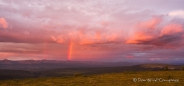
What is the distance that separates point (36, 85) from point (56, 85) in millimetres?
2134

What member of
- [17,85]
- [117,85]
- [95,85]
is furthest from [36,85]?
[117,85]

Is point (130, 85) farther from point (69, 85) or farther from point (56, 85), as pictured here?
point (56, 85)

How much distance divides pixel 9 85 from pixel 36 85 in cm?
289

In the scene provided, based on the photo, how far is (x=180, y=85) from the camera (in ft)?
55.7

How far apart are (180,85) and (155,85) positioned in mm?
2290

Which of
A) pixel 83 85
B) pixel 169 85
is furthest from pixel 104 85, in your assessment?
pixel 169 85

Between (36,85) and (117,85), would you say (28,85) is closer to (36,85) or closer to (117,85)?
(36,85)

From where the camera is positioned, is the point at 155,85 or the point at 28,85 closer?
the point at 155,85

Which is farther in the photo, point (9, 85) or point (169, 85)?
point (9, 85)

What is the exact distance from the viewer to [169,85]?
680 inches

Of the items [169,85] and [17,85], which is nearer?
[169,85]

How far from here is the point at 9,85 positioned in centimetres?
1866

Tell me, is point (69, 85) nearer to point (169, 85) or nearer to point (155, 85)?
point (155, 85)

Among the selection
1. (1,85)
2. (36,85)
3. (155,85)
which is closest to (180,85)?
(155,85)
